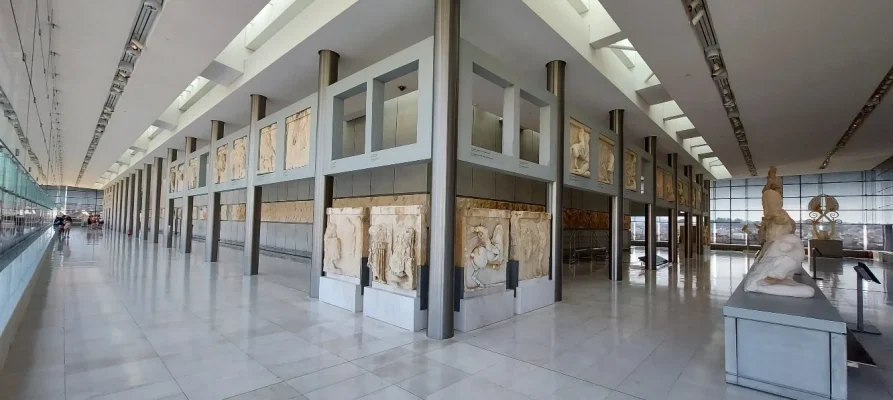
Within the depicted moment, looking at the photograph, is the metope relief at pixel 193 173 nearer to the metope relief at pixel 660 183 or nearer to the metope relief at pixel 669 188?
the metope relief at pixel 660 183

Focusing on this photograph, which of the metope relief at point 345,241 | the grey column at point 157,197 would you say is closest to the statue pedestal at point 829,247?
the metope relief at point 345,241

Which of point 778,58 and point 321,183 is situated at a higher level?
point 778,58

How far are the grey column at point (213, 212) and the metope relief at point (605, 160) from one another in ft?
46.5

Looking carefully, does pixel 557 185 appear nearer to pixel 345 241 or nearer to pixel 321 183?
pixel 345 241

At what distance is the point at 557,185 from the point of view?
923 centimetres

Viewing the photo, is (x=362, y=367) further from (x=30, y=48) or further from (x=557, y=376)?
(x=30, y=48)

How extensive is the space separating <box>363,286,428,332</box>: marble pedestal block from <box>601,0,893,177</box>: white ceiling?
669cm

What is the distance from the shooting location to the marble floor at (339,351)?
13.1 ft

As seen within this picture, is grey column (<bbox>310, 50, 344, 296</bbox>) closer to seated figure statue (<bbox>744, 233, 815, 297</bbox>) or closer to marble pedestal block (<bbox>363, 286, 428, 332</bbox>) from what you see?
marble pedestal block (<bbox>363, 286, 428, 332</bbox>)

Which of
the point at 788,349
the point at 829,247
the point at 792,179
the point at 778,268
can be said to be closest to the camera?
the point at 788,349

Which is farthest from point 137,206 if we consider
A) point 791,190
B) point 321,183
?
point 791,190

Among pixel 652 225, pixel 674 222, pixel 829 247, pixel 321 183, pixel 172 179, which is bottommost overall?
pixel 829 247

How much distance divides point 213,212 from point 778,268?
16848 millimetres

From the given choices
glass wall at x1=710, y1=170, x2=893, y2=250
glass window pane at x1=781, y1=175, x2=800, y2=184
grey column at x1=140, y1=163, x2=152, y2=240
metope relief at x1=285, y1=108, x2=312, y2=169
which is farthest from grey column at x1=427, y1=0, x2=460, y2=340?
glass window pane at x1=781, y1=175, x2=800, y2=184
